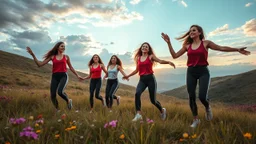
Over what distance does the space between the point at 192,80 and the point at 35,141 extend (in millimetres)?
4587

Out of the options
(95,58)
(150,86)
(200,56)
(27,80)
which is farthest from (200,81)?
(27,80)

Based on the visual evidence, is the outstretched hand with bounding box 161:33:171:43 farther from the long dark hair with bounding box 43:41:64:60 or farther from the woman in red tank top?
the long dark hair with bounding box 43:41:64:60

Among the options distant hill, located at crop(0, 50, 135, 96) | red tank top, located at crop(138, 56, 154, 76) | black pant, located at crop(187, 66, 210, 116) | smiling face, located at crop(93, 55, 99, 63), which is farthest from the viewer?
distant hill, located at crop(0, 50, 135, 96)

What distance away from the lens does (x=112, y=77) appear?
370 inches

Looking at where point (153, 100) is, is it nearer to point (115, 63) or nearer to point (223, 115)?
point (223, 115)

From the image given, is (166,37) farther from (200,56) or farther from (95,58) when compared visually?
(95,58)

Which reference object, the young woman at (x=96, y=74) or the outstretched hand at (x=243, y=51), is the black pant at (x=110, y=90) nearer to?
the young woman at (x=96, y=74)

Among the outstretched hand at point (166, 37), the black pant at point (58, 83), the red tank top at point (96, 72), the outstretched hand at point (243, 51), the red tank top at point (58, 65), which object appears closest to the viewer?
the outstretched hand at point (243, 51)

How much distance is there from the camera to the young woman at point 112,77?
9.07 metres

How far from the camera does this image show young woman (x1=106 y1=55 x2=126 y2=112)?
907cm

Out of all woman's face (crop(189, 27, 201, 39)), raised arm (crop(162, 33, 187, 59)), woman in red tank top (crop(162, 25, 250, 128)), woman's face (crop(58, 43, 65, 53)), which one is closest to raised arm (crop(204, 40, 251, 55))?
woman in red tank top (crop(162, 25, 250, 128))

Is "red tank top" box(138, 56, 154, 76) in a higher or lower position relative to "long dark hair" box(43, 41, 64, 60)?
lower

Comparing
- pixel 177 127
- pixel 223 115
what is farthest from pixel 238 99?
pixel 177 127

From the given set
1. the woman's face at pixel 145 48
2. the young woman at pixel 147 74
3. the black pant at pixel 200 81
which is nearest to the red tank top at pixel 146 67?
the young woman at pixel 147 74
